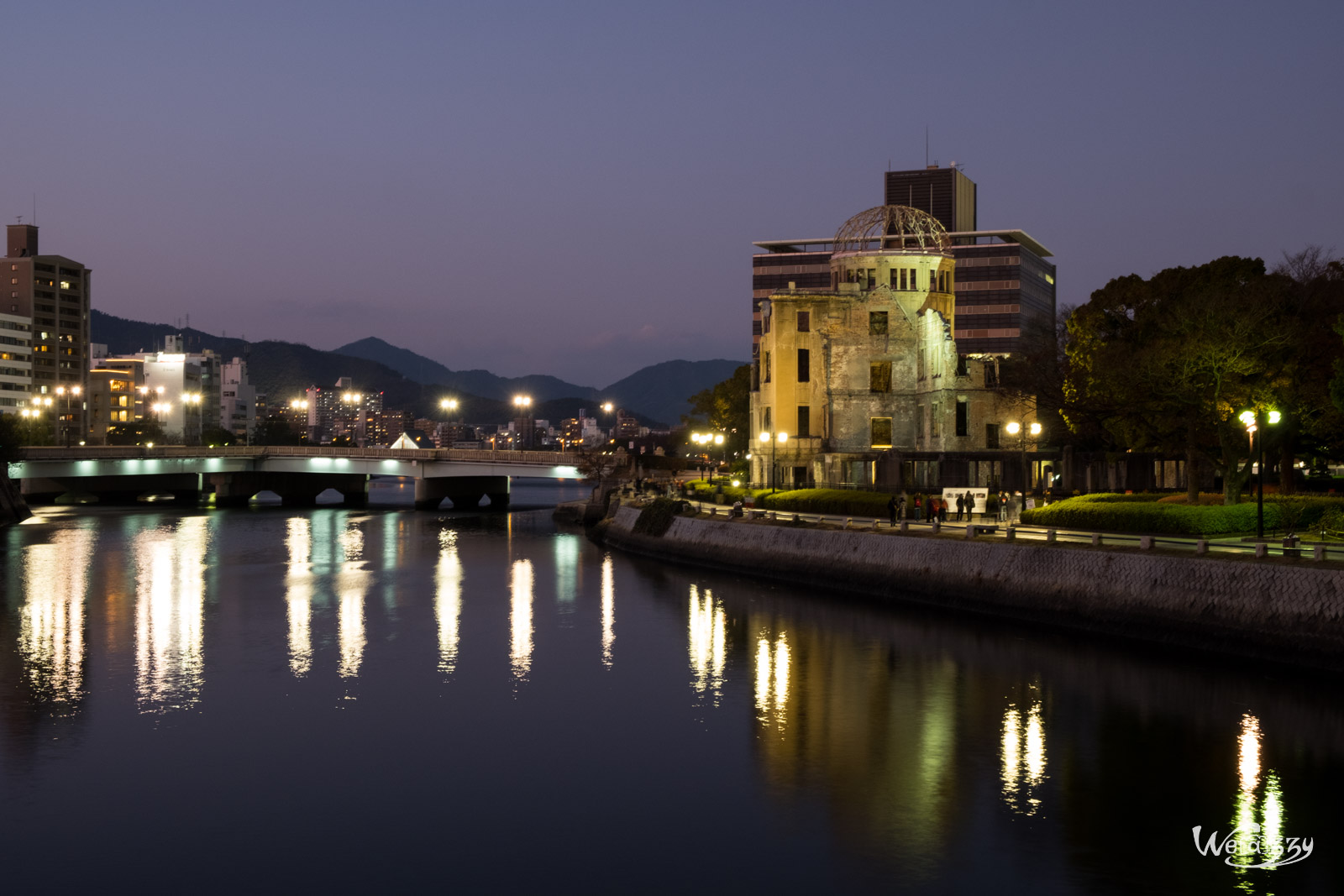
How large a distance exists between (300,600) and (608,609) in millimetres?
13557

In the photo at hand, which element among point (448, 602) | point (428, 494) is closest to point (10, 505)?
point (428, 494)

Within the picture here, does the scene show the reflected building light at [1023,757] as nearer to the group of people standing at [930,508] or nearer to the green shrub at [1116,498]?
the green shrub at [1116,498]

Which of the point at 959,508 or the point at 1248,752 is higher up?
the point at 959,508

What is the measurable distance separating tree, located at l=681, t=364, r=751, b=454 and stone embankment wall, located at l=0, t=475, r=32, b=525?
60.2 m

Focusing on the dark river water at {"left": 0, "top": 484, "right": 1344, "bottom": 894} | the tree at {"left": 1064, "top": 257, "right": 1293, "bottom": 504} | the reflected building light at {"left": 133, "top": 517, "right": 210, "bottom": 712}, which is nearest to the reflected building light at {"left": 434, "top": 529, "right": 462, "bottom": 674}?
the dark river water at {"left": 0, "top": 484, "right": 1344, "bottom": 894}

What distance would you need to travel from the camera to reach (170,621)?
4416 cm

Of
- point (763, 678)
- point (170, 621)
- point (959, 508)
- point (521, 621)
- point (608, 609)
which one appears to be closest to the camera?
point (763, 678)

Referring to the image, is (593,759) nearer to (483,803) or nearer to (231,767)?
(483,803)

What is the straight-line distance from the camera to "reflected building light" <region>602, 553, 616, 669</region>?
38606mm

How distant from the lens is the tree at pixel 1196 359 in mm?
44562

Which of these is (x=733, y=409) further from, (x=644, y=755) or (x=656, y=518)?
(x=644, y=755)

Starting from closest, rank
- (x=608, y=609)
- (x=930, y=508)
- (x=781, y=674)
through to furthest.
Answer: (x=781, y=674)
(x=608, y=609)
(x=930, y=508)

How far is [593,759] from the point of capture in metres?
25.8

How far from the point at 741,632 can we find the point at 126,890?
1008 inches
